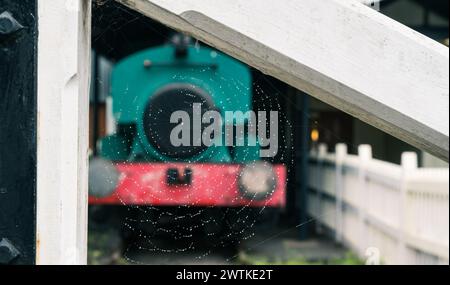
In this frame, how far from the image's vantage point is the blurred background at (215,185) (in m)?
5.06

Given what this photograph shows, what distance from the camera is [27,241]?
Result: 138cm

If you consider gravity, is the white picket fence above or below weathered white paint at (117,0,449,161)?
below

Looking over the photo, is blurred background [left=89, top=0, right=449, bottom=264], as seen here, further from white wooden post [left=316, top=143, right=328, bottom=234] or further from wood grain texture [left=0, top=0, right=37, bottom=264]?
wood grain texture [left=0, top=0, right=37, bottom=264]

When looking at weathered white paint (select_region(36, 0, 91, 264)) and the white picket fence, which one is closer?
weathered white paint (select_region(36, 0, 91, 264))

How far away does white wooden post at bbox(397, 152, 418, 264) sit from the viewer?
5691 millimetres

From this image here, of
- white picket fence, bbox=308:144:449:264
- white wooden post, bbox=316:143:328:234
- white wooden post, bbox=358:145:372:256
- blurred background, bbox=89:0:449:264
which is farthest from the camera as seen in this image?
white wooden post, bbox=316:143:328:234

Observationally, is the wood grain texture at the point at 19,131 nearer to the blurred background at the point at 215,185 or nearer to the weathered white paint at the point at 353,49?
the weathered white paint at the point at 353,49

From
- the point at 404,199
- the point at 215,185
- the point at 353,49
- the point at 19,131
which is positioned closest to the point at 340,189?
the point at 404,199

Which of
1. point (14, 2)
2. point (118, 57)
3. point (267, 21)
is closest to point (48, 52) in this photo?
point (14, 2)

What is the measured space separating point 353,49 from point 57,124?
59 centimetres

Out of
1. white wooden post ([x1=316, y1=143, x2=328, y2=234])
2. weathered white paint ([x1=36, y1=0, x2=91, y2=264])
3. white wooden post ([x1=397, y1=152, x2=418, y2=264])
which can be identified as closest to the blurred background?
white wooden post ([x1=397, y1=152, x2=418, y2=264])

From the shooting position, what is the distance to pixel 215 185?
5258 millimetres

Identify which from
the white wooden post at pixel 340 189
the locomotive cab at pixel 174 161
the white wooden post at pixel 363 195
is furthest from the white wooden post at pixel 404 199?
the white wooden post at pixel 340 189
